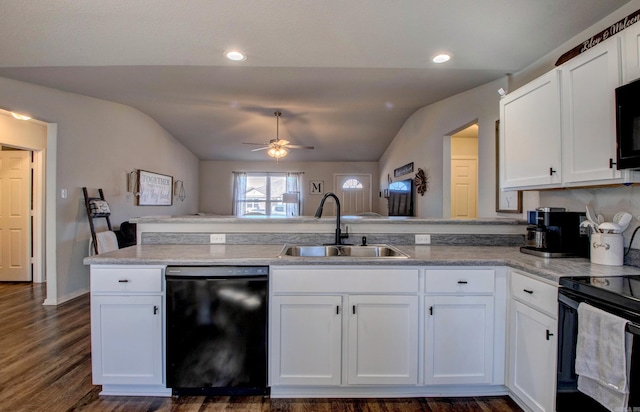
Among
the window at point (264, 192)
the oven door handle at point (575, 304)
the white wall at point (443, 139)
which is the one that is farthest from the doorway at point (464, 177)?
the window at point (264, 192)

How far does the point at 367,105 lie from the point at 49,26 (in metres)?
3.54

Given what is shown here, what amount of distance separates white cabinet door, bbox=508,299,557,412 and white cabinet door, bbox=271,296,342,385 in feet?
3.32

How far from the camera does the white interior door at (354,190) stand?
789 cm

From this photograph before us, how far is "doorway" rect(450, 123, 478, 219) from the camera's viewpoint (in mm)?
4617

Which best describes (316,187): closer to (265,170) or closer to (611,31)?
(265,170)

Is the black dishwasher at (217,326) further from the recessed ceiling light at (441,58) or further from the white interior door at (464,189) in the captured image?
the white interior door at (464,189)

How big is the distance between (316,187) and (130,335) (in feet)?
20.9

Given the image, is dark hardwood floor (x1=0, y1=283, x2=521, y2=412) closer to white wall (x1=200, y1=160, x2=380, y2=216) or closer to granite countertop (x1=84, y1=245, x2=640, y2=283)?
granite countertop (x1=84, y1=245, x2=640, y2=283)

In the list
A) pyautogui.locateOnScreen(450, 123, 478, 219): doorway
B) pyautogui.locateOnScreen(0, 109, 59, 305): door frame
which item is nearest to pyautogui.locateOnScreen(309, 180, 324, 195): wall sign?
pyautogui.locateOnScreen(450, 123, 478, 219): doorway

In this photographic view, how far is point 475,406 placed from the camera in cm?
171

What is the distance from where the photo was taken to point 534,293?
151 cm

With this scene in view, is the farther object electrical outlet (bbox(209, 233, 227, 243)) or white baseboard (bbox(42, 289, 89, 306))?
white baseboard (bbox(42, 289, 89, 306))

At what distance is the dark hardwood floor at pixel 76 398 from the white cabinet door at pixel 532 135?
143 cm

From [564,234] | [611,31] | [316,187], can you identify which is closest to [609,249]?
[564,234]
